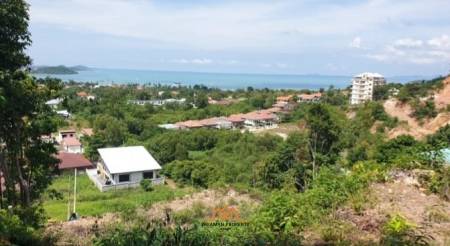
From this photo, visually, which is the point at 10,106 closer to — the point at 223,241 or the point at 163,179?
the point at 223,241

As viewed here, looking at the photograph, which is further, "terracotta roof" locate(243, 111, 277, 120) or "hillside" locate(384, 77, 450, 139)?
"terracotta roof" locate(243, 111, 277, 120)

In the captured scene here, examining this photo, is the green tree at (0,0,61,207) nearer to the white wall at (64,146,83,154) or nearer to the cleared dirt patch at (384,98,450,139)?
the cleared dirt patch at (384,98,450,139)

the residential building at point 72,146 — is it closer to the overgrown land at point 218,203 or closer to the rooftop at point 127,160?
the rooftop at point 127,160

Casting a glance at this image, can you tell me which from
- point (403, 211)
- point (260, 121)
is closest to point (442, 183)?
point (403, 211)

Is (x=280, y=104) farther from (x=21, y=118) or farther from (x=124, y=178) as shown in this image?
(x=21, y=118)

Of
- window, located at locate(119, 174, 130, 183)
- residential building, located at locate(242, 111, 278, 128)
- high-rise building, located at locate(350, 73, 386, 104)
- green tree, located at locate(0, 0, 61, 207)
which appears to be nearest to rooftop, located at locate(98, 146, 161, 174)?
window, located at locate(119, 174, 130, 183)

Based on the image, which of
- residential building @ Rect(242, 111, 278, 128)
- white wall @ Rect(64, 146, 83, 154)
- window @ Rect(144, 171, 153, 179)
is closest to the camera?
window @ Rect(144, 171, 153, 179)
